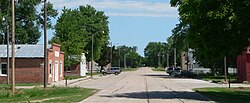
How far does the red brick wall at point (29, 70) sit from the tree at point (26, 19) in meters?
27.4

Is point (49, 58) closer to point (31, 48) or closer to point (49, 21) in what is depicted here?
point (31, 48)

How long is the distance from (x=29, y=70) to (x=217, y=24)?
31.3 meters

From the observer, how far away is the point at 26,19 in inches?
3327

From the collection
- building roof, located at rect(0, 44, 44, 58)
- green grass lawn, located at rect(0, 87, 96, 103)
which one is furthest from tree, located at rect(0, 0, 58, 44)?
green grass lawn, located at rect(0, 87, 96, 103)

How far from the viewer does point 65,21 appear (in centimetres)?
7238

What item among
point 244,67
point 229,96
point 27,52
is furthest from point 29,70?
point 229,96

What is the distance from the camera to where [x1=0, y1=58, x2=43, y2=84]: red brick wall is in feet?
178

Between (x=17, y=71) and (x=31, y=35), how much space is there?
104ft

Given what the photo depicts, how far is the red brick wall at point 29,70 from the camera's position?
54344 mm

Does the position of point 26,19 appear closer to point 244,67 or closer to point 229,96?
point 244,67

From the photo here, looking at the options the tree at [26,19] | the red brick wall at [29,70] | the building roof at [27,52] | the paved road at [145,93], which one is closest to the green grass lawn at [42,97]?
the paved road at [145,93]

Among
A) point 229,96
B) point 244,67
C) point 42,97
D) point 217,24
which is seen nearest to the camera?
point 217,24

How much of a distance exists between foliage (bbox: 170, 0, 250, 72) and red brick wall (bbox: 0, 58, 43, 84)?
27.6 metres

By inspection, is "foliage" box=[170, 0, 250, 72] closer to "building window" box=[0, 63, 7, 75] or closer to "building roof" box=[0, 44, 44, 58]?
"building roof" box=[0, 44, 44, 58]
